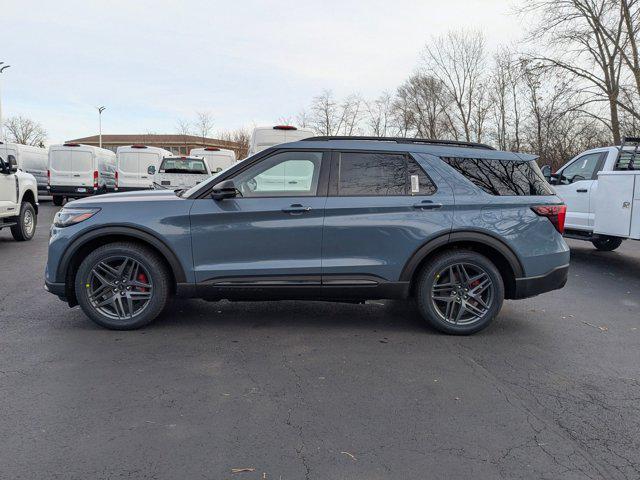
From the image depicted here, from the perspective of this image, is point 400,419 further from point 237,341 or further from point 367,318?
point 367,318

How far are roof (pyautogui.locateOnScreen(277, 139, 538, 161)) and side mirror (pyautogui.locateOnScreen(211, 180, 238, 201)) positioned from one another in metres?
0.61

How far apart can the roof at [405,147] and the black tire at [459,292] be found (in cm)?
93

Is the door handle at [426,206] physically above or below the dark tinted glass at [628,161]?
below

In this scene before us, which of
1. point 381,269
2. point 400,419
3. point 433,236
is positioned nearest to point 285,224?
point 381,269

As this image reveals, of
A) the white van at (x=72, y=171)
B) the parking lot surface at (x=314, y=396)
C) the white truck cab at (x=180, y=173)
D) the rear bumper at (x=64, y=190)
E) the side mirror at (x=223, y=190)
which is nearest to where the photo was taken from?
the parking lot surface at (x=314, y=396)

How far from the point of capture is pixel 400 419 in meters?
3.09

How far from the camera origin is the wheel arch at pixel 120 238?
15.0ft

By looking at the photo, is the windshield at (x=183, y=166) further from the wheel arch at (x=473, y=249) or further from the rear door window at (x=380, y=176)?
the wheel arch at (x=473, y=249)

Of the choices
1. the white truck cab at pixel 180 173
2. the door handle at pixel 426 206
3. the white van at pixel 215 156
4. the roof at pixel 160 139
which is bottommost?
the door handle at pixel 426 206

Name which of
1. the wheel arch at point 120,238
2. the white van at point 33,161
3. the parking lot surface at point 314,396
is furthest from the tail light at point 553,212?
the white van at point 33,161

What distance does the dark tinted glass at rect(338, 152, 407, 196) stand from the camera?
4668 millimetres

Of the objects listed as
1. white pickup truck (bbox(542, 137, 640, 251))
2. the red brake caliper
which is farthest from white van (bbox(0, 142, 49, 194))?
white pickup truck (bbox(542, 137, 640, 251))

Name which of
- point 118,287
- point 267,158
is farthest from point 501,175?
point 118,287

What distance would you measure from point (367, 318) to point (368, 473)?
2.77 meters
